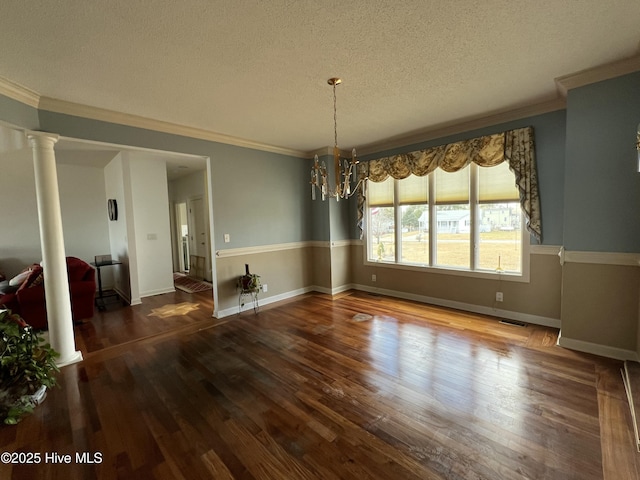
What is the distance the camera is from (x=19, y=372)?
217 cm

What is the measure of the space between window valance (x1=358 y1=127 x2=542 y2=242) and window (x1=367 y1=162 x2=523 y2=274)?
167mm

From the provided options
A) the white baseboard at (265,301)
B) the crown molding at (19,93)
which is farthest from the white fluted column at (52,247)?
the white baseboard at (265,301)

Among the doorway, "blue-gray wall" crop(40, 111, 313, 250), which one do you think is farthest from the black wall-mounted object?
"blue-gray wall" crop(40, 111, 313, 250)

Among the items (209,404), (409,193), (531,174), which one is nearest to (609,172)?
(531,174)

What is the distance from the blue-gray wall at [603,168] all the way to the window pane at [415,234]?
1.88 metres

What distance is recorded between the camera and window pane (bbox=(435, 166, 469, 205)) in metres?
4.09

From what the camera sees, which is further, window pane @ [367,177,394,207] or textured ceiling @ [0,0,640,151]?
window pane @ [367,177,394,207]

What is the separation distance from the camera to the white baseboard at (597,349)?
8.70ft

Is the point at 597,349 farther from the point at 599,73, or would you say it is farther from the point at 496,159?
the point at 599,73

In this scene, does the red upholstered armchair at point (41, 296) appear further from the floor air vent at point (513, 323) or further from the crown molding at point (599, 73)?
the crown molding at point (599, 73)

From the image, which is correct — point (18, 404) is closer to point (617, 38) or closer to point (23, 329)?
point (23, 329)

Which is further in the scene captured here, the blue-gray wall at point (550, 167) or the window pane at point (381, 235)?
the window pane at point (381, 235)

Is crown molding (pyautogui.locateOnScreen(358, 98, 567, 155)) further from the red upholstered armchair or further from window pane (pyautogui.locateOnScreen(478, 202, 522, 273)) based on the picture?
the red upholstered armchair

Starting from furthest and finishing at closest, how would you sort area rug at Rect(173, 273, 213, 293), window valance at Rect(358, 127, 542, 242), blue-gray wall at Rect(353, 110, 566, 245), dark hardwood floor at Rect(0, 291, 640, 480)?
area rug at Rect(173, 273, 213, 293) < window valance at Rect(358, 127, 542, 242) < blue-gray wall at Rect(353, 110, 566, 245) < dark hardwood floor at Rect(0, 291, 640, 480)
